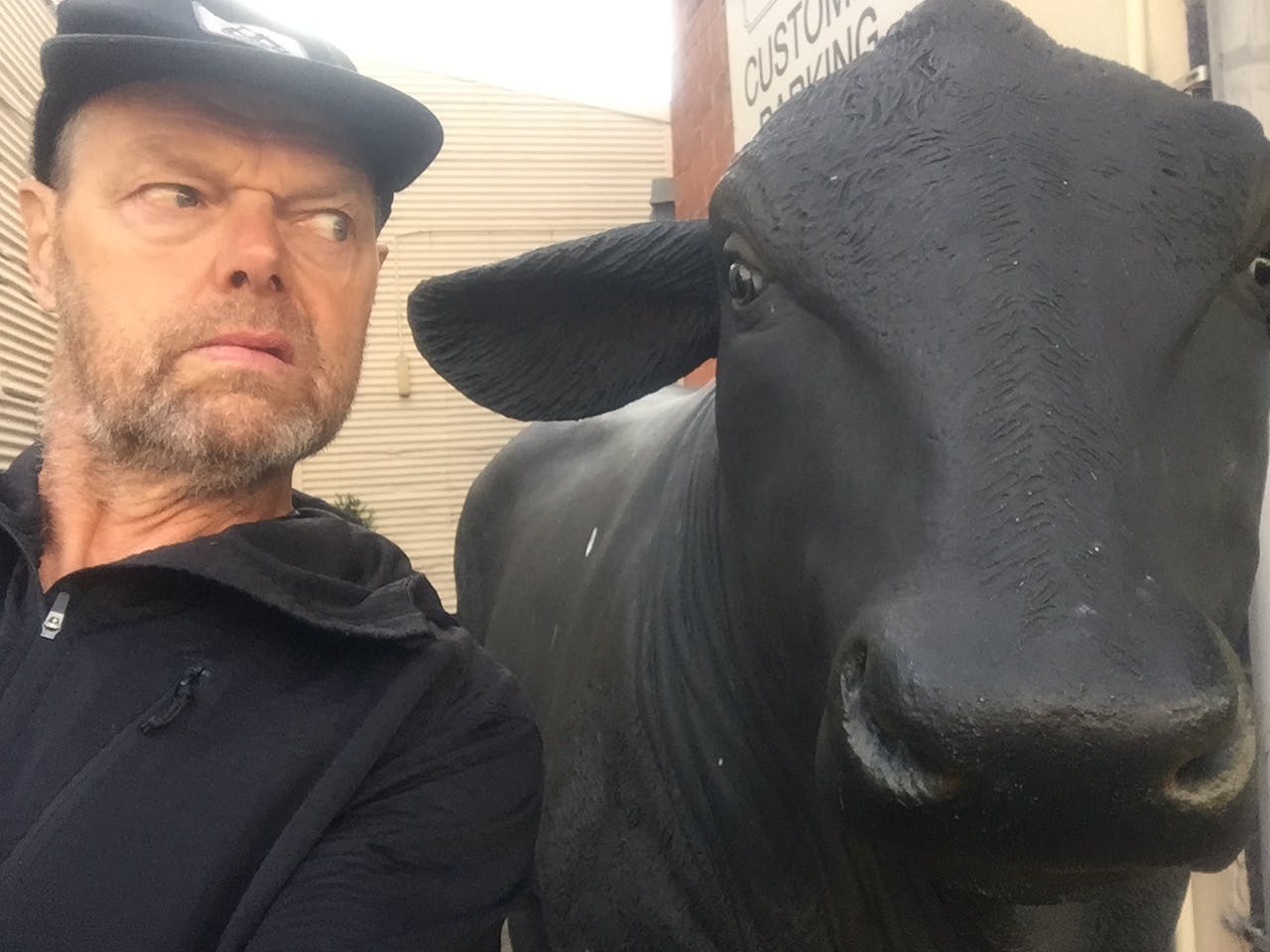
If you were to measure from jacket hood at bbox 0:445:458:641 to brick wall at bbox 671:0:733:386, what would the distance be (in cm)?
374

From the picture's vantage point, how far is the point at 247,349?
5.03ft

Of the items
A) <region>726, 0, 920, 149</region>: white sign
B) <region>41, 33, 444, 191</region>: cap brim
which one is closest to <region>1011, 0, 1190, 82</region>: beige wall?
<region>726, 0, 920, 149</region>: white sign

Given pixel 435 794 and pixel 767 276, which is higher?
pixel 767 276

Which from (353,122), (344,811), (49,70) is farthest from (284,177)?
(344,811)

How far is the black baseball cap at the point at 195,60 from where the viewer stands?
1493mm

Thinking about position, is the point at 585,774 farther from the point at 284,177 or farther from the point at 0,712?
the point at 284,177

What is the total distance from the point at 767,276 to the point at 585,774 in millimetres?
1174

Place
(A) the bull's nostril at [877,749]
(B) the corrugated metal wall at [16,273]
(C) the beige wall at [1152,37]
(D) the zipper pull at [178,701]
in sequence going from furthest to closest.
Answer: (B) the corrugated metal wall at [16,273] → (C) the beige wall at [1152,37] → (D) the zipper pull at [178,701] → (A) the bull's nostril at [877,749]

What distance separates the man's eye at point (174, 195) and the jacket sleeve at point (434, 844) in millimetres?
818

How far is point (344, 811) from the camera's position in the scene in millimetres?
1348

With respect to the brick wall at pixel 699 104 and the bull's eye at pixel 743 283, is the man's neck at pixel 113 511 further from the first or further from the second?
the brick wall at pixel 699 104

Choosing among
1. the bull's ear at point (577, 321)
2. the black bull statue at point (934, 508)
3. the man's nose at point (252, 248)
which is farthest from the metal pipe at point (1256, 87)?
the man's nose at point (252, 248)

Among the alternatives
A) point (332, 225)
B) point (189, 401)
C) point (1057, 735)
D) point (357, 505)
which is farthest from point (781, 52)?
point (357, 505)

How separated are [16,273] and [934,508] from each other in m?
6.56
